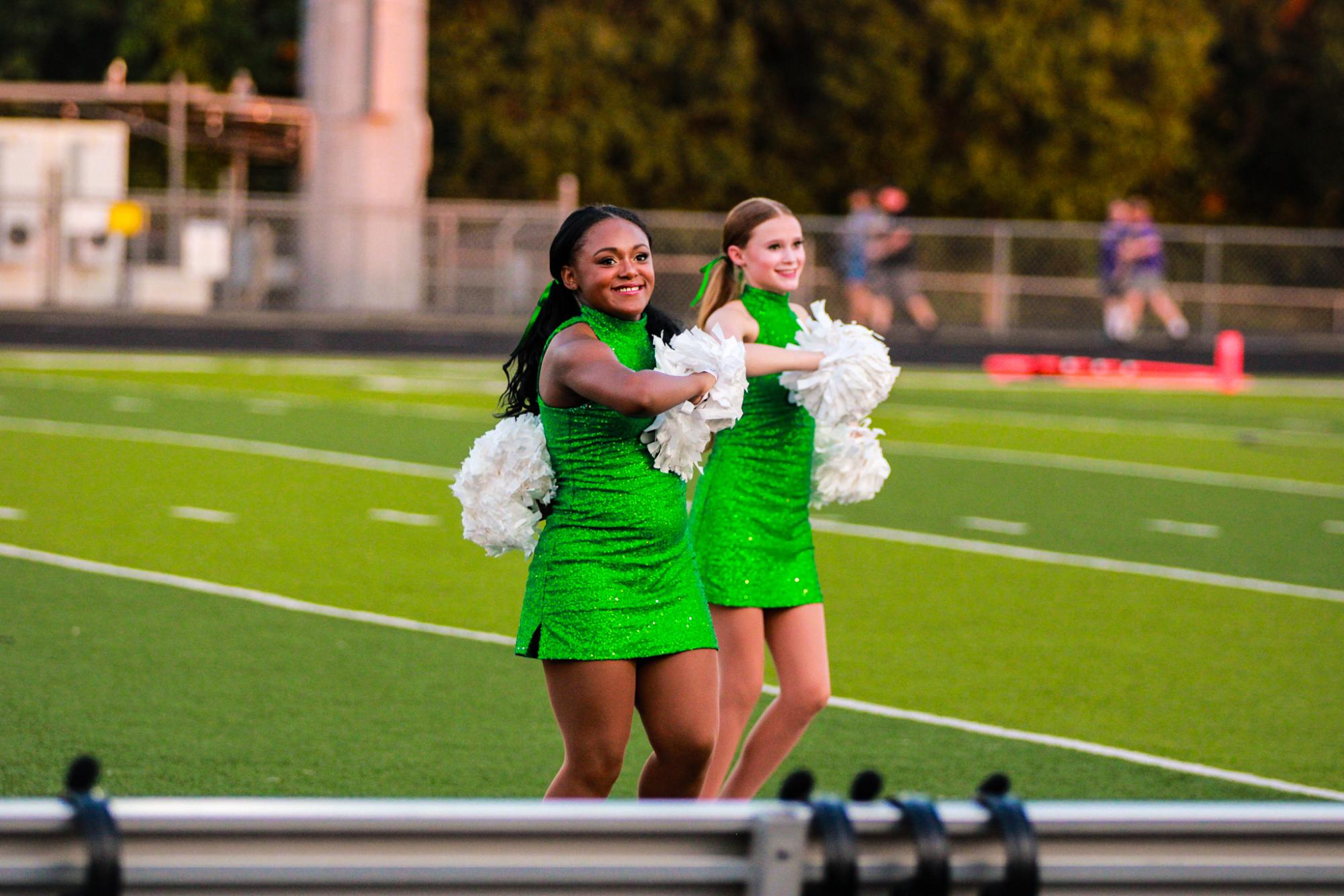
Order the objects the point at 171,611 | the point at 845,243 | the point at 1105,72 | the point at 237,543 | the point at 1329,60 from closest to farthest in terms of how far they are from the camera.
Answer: the point at 171,611
the point at 237,543
the point at 845,243
the point at 1105,72
the point at 1329,60

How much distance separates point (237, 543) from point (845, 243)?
19.4m

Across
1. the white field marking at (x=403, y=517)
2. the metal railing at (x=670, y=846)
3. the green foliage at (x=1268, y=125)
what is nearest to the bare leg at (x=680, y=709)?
the metal railing at (x=670, y=846)

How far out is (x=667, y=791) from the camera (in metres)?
4.34

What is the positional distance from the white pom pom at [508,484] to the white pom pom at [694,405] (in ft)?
0.91

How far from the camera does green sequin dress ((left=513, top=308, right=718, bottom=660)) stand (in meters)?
4.12

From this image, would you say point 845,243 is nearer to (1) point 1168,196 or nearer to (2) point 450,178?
(2) point 450,178

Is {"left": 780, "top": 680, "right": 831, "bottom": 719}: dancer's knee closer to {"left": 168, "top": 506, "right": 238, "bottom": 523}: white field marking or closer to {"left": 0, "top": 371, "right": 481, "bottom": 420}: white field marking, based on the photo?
{"left": 168, "top": 506, "right": 238, "bottom": 523}: white field marking

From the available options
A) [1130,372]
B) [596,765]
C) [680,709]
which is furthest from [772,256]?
[1130,372]

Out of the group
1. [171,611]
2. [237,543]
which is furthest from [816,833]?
[237,543]

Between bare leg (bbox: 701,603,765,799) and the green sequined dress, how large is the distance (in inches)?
1.8

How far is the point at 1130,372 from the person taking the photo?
22.9m

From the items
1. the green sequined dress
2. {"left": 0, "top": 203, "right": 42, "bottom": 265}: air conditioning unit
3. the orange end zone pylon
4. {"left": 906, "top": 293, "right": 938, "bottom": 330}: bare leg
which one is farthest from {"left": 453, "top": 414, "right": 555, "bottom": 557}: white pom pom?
{"left": 0, "top": 203, "right": 42, "bottom": 265}: air conditioning unit

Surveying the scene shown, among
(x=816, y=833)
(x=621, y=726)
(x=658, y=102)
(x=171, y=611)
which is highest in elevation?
(x=658, y=102)

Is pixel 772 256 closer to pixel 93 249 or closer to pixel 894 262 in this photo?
pixel 894 262
